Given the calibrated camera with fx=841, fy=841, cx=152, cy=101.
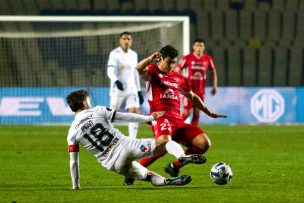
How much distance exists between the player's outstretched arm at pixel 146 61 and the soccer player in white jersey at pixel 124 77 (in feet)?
19.8

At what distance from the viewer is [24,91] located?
2309 centimetres

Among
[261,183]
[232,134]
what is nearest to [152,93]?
[261,183]

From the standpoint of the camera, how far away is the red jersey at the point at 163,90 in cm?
1051

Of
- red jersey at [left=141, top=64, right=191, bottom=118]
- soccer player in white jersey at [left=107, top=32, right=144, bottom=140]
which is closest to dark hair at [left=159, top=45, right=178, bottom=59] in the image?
red jersey at [left=141, top=64, right=191, bottom=118]

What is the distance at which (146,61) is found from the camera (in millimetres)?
10023

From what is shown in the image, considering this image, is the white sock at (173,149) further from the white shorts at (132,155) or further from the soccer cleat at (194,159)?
the soccer cleat at (194,159)

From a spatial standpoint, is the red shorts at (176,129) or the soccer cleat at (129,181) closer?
the soccer cleat at (129,181)

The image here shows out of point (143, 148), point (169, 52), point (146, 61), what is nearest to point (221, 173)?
point (143, 148)

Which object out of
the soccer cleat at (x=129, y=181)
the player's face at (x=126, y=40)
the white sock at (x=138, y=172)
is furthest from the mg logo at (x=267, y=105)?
the white sock at (x=138, y=172)

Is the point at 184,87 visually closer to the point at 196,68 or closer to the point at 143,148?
the point at 143,148

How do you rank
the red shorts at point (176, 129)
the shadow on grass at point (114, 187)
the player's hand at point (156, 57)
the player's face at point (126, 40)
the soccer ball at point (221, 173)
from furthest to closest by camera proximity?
the player's face at point (126, 40) → the red shorts at point (176, 129) → the player's hand at point (156, 57) → the soccer ball at point (221, 173) → the shadow on grass at point (114, 187)

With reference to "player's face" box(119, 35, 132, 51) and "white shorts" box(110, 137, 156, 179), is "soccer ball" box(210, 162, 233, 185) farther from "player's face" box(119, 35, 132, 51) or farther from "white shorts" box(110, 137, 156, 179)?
"player's face" box(119, 35, 132, 51)

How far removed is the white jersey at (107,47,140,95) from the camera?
55.0 feet

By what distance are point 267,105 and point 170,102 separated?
13720 mm
